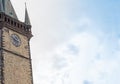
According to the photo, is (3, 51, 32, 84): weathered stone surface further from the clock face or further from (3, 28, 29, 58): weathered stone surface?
the clock face

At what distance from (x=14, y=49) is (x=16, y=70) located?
303 centimetres

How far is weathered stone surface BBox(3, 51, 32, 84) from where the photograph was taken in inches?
1682

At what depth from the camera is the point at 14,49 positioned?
45562mm

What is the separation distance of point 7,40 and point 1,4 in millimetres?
6260

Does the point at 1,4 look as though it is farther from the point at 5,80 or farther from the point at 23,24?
the point at 5,80

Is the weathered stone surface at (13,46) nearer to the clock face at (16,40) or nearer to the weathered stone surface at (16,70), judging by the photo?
the clock face at (16,40)

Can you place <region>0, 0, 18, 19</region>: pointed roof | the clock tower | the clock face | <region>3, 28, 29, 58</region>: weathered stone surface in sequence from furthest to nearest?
1. <region>0, 0, 18, 19</region>: pointed roof
2. the clock face
3. <region>3, 28, 29, 58</region>: weathered stone surface
4. the clock tower

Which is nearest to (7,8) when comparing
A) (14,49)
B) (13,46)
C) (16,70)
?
(13,46)

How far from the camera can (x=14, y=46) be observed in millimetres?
45906

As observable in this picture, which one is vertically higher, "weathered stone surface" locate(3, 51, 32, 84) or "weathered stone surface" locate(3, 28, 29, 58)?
"weathered stone surface" locate(3, 28, 29, 58)

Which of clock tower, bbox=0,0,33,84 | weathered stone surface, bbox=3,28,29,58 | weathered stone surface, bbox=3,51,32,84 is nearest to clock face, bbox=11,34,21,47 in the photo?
clock tower, bbox=0,0,33,84

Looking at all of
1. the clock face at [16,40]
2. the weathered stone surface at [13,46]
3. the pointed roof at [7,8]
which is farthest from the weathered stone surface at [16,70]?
the pointed roof at [7,8]

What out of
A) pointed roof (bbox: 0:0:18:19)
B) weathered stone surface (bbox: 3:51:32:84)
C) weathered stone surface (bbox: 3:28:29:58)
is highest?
pointed roof (bbox: 0:0:18:19)

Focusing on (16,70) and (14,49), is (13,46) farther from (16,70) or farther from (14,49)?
(16,70)
